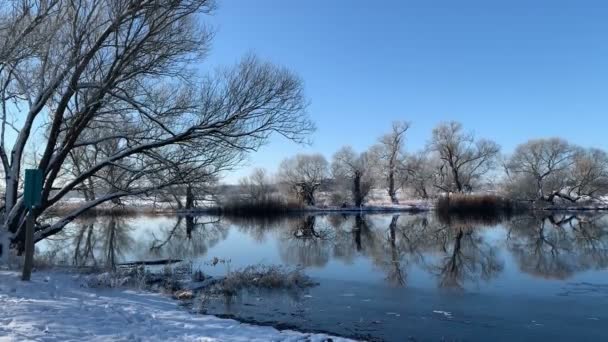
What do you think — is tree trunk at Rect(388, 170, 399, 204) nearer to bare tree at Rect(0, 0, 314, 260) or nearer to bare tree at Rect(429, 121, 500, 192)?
bare tree at Rect(429, 121, 500, 192)

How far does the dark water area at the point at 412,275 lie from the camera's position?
838 centimetres

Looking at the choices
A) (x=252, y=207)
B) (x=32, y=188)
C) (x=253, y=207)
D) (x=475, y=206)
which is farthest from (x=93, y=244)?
(x=475, y=206)

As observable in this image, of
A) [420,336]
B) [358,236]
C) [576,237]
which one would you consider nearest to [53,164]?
[420,336]

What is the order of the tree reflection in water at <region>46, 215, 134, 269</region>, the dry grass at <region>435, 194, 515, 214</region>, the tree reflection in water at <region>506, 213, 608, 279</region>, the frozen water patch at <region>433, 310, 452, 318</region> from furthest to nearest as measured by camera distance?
1. the dry grass at <region>435, 194, 515, 214</region>
2. the tree reflection in water at <region>46, 215, 134, 269</region>
3. the tree reflection in water at <region>506, 213, 608, 279</region>
4. the frozen water patch at <region>433, 310, 452, 318</region>

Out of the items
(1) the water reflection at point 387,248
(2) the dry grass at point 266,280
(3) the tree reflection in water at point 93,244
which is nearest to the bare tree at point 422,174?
(1) the water reflection at point 387,248

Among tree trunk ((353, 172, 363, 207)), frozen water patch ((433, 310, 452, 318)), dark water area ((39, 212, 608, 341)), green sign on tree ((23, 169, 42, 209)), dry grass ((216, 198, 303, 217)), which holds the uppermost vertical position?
tree trunk ((353, 172, 363, 207))

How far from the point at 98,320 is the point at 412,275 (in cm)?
902

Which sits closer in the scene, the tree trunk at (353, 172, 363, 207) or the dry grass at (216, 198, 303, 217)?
the dry grass at (216, 198, 303, 217)

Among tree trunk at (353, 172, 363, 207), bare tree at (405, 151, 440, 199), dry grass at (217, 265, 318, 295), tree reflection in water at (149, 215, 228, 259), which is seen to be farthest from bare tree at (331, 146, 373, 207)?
dry grass at (217, 265, 318, 295)

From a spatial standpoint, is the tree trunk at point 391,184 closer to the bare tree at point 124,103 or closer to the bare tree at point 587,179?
the bare tree at point 587,179

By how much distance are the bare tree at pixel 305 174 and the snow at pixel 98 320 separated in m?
43.7

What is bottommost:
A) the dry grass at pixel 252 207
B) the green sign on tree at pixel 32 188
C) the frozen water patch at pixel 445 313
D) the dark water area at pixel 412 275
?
the frozen water patch at pixel 445 313

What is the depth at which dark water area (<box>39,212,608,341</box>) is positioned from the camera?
8.38 meters

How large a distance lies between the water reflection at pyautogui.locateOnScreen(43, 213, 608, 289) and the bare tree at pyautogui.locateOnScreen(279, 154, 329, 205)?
2559 centimetres
